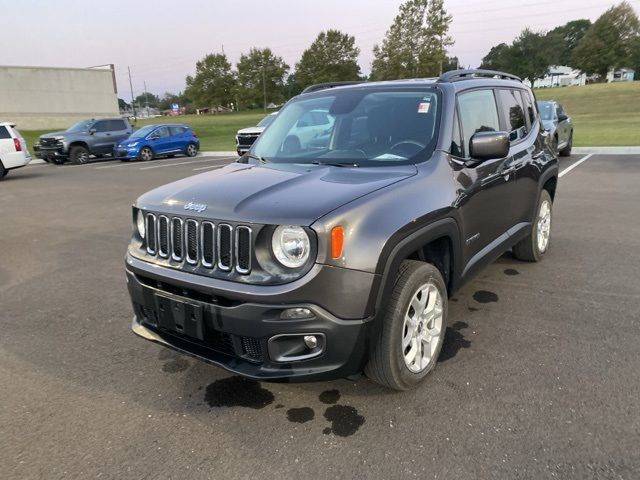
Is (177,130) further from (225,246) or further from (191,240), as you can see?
(225,246)

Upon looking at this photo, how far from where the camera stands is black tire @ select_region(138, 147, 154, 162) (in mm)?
19469

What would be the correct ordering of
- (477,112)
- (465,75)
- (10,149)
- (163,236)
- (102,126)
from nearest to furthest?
(163,236)
(477,112)
(465,75)
(10,149)
(102,126)

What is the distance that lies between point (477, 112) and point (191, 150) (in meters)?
19.1

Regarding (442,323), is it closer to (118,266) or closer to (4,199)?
(118,266)

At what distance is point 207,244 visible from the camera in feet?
8.43

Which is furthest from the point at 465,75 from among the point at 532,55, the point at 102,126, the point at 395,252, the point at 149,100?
the point at 149,100

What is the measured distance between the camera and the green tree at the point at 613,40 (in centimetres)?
8306

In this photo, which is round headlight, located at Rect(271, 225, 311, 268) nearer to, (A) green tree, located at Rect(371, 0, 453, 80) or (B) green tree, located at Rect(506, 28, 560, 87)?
(A) green tree, located at Rect(371, 0, 453, 80)

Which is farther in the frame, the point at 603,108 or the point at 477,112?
the point at 603,108

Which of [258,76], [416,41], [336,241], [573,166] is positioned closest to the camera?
[336,241]

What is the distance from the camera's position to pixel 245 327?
2396mm

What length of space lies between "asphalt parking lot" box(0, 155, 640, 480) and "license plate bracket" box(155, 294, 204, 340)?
1.70 feet

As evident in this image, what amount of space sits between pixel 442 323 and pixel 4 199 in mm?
11467

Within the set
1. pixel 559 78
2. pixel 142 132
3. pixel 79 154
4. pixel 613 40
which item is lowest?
pixel 79 154
